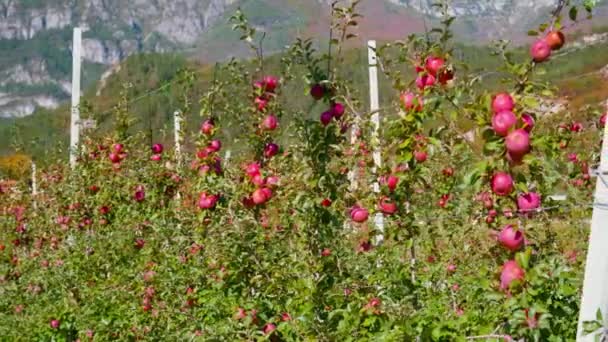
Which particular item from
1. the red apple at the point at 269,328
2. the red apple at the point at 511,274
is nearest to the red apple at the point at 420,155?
the red apple at the point at 511,274

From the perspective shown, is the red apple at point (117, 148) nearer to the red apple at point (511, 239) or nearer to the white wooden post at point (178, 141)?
the white wooden post at point (178, 141)

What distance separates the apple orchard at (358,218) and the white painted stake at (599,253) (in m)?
0.18

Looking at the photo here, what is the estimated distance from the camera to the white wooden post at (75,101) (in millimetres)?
9125

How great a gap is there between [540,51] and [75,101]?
794 centimetres

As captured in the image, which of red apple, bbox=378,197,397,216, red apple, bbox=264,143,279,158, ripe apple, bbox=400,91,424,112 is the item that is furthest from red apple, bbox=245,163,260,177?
ripe apple, bbox=400,91,424,112

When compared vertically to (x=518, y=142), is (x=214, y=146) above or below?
below

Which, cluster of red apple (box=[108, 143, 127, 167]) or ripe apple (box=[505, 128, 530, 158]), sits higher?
ripe apple (box=[505, 128, 530, 158])

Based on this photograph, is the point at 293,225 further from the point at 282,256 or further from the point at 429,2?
the point at 429,2

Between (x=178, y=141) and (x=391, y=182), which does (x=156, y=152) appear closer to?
(x=178, y=141)

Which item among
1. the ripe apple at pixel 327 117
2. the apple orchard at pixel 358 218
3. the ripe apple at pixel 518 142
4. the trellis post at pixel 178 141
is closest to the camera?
the ripe apple at pixel 518 142

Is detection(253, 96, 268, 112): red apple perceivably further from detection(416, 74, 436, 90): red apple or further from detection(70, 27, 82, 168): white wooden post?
detection(70, 27, 82, 168): white wooden post

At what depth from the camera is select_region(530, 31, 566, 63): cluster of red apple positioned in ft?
8.20

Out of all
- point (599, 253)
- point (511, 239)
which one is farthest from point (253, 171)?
point (599, 253)

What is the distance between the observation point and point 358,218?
408 centimetres
